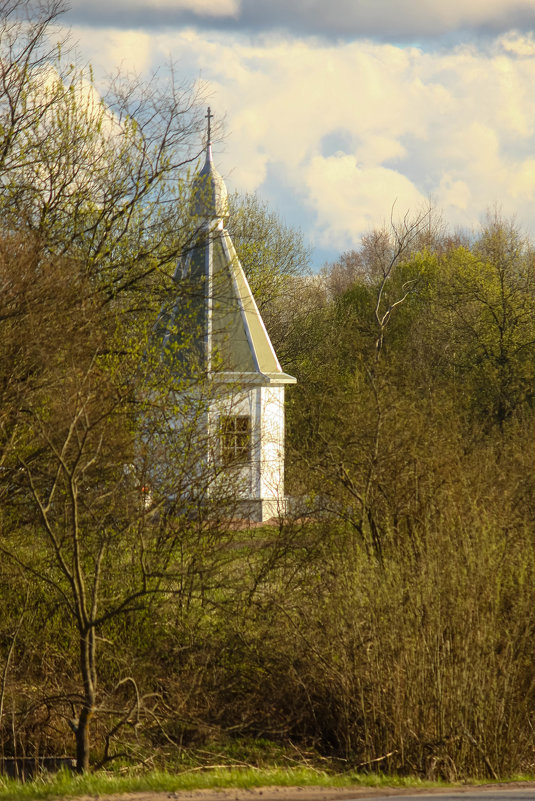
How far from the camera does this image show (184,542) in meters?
11.8

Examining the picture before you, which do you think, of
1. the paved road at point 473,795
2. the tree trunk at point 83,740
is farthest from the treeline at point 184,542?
the paved road at point 473,795

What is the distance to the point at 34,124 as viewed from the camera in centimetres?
1310

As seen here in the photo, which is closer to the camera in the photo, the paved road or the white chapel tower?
the paved road

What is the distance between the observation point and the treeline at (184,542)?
9734 mm

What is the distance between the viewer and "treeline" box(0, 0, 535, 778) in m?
9.73

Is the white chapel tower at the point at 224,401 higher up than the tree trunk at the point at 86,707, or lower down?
higher up

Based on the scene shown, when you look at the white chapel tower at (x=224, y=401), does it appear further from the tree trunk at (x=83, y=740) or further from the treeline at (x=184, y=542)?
the tree trunk at (x=83, y=740)

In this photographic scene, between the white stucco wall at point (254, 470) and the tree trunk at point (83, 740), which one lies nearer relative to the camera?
the tree trunk at point (83, 740)

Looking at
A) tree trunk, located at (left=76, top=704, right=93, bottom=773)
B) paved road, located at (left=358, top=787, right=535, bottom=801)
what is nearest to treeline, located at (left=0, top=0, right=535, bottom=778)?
tree trunk, located at (left=76, top=704, right=93, bottom=773)

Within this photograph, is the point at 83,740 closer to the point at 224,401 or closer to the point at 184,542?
the point at 184,542

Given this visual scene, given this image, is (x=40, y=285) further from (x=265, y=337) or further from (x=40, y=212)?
(x=265, y=337)

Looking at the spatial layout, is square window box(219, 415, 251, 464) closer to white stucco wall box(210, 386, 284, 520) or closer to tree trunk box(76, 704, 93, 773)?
white stucco wall box(210, 386, 284, 520)

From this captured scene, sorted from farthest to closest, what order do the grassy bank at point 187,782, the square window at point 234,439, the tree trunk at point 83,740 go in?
the square window at point 234,439 < the tree trunk at point 83,740 < the grassy bank at point 187,782

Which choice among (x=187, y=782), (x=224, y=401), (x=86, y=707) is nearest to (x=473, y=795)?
(x=187, y=782)
